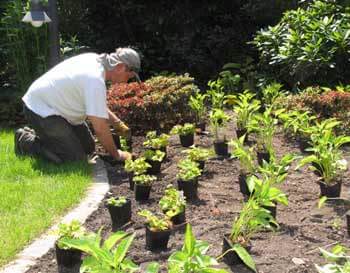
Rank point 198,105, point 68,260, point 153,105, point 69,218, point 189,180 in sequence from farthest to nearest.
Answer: point 153,105, point 198,105, point 189,180, point 69,218, point 68,260

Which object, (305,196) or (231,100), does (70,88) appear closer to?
(305,196)

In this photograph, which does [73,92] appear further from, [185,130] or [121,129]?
[185,130]

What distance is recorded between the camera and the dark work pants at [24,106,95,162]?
564 cm

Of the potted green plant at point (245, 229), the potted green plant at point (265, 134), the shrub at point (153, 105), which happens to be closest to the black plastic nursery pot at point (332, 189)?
the potted green plant at point (265, 134)

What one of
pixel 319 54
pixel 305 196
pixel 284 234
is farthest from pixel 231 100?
pixel 284 234

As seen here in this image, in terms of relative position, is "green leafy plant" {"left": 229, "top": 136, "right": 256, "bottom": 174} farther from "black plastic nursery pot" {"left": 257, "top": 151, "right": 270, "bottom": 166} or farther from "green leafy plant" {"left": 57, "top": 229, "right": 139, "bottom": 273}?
"green leafy plant" {"left": 57, "top": 229, "right": 139, "bottom": 273}

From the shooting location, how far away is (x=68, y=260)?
358 centimetres

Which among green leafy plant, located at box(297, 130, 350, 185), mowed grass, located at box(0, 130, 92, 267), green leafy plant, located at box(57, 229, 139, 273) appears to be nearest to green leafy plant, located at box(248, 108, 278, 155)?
green leafy plant, located at box(297, 130, 350, 185)

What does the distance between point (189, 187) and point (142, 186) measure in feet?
1.19

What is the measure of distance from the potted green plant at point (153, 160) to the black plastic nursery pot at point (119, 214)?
1074 mm

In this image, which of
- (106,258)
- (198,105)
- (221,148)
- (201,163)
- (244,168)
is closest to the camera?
(106,258)

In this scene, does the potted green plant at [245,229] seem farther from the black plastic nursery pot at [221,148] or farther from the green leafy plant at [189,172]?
the black plastic nursery pot at [221,148]

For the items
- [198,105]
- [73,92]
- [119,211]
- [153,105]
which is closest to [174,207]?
[119,211]

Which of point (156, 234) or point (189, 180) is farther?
point (189, 180)
